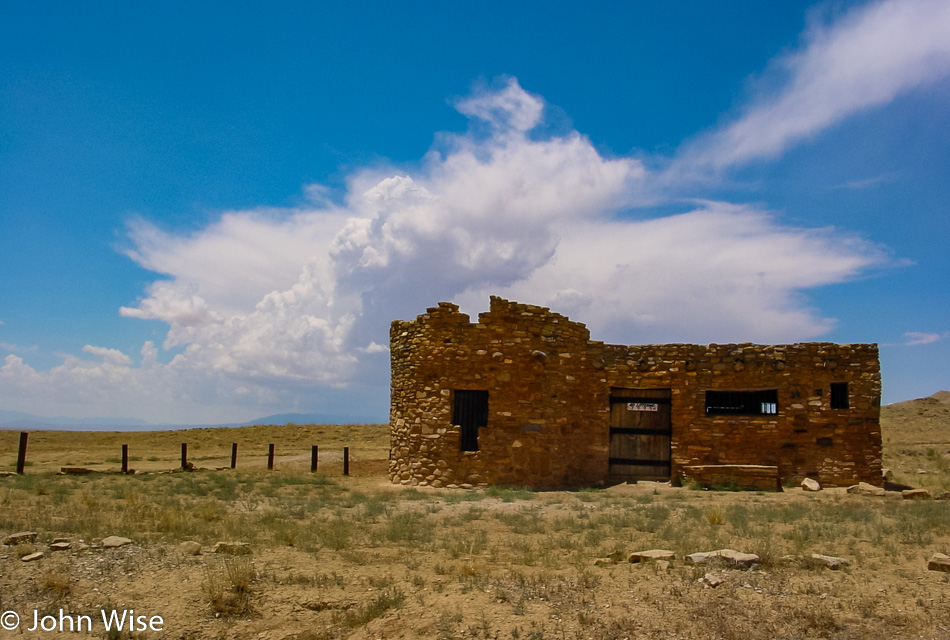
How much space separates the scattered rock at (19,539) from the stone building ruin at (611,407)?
32.6ft

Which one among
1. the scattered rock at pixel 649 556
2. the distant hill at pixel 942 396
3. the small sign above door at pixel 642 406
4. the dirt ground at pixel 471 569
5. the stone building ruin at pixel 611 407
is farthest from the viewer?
the distant hill at pixel 942 396

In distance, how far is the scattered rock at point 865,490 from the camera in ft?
49.2

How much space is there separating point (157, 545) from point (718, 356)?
46.9 ft

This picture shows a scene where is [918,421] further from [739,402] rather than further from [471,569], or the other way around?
[471,569]

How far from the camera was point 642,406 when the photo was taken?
17969 mm

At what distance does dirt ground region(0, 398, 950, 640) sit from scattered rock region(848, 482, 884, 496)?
1015 mm

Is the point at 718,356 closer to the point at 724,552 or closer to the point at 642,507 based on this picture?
the point at 642,507

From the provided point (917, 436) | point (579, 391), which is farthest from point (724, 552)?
point (917, 436)

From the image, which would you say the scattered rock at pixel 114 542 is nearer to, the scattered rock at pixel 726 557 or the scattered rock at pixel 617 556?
the scattered rock at pixel 617 556

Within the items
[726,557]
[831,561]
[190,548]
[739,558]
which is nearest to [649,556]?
[726,557]

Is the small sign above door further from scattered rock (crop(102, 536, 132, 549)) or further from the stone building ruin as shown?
scattered rock (crop(102, 536, 132, 549))

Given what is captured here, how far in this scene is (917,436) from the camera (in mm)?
37469

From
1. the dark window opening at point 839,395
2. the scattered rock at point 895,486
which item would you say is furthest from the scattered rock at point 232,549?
the scattered rock at point 895,486

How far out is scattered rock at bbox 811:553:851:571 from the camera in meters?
7.42
